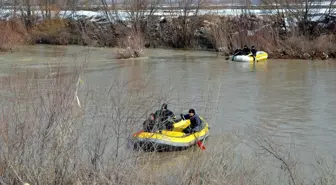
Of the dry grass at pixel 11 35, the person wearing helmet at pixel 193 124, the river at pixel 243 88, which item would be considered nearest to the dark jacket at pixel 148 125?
the river at pixel 243 88

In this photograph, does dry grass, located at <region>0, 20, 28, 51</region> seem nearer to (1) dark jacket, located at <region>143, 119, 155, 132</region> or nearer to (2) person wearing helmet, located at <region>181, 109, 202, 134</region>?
(2) person wearing helmet, located at <region>181, 109, 202, 134</region>

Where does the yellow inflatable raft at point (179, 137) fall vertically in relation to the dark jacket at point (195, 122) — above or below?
below

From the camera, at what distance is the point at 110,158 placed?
505cm

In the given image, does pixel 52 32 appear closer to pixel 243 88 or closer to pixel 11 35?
pixel 11 35

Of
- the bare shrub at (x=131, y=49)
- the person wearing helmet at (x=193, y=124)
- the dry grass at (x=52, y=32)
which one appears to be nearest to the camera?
the person wearing helmet at (x=193, y=124)

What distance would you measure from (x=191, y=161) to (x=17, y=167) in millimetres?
1714

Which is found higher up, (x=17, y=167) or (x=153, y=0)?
(x=153, y=0)

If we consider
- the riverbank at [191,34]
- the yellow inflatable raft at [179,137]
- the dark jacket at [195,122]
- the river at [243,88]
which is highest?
the riverbank at [191,34]

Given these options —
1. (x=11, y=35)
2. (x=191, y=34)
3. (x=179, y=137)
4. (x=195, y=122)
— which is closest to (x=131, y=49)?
(x=191, y=34)

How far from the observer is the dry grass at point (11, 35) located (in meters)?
29.2

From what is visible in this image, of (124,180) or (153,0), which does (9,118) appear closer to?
(124,180)

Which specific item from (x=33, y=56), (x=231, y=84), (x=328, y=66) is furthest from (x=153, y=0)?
(x=231, y=84)

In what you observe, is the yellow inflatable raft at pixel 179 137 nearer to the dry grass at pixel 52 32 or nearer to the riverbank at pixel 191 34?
the riverbank at pixel 191 34

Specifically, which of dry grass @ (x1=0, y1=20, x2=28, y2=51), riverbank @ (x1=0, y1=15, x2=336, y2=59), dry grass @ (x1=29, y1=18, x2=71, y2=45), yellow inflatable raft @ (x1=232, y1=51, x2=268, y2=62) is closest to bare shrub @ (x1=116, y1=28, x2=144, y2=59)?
riverbank @ (x1=0, y1=15, x2=336, y2=59)
